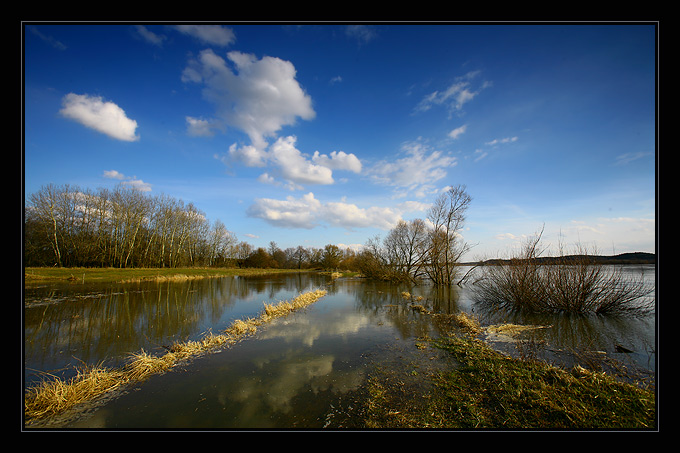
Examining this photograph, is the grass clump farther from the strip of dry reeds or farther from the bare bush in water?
the bare bush in water

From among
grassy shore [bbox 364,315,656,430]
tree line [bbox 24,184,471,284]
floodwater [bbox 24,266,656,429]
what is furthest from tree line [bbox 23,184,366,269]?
grassy shore [bbox 364,315,656,430]

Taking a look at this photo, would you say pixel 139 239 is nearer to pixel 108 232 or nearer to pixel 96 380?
pixel 108 232

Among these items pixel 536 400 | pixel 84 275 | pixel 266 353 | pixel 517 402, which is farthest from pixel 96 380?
pixel 84 275

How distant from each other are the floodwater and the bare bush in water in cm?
100

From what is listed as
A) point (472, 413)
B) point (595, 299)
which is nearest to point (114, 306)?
point (472, 413)

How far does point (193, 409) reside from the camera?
4645 mm

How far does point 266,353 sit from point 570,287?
14.5 m

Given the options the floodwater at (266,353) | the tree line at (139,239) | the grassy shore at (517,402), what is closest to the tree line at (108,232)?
the tree line at (139,239)

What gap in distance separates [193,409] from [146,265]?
159 ft

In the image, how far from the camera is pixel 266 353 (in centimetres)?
772

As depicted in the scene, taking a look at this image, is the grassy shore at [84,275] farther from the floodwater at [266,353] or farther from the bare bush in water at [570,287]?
the bare bush in water at [570,287]

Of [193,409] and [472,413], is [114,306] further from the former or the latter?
[472,413]

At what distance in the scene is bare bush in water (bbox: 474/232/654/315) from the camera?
1169cm
